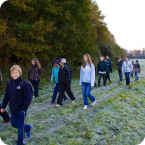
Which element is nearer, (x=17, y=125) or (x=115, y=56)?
(x=17, y=125)

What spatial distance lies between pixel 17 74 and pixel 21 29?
8297 millimetres

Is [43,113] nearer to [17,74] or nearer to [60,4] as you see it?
[17,74]

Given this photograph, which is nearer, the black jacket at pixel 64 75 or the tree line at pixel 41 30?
the black jacket at pixel 64 75

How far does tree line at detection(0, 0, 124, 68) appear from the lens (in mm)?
11023

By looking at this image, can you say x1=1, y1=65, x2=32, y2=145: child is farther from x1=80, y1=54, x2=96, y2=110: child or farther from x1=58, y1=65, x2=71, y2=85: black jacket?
x1=58, y1=65, x2=71, y2=85: black jacket

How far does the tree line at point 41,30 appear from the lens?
11023 millimetres

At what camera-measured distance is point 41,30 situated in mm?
11516

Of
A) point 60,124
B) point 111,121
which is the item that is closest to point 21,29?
point 60,124

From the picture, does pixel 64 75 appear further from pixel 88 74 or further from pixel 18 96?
pixel 18 96

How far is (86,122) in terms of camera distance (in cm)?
503

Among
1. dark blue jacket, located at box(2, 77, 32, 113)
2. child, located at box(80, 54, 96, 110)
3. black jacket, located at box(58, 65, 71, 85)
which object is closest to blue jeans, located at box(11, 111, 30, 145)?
dark blue jacket, located at box(2, 77, 32, 113)

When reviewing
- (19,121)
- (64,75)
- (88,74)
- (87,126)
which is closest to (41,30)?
(64,75)

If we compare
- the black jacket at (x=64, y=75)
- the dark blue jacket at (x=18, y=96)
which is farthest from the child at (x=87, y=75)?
the dark blue jacket at (x=18, y=96)

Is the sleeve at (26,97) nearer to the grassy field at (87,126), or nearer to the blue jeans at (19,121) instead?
the blue jeans at (19,121)
